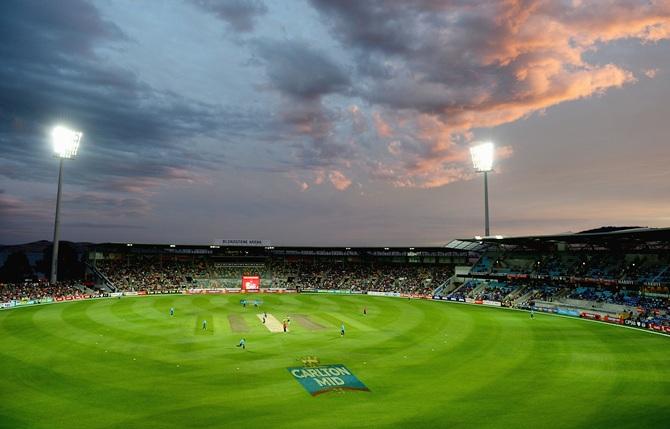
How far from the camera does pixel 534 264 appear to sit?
257 ft

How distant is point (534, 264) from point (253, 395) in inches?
2739

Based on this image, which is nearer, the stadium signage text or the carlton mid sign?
the carlton mid sign

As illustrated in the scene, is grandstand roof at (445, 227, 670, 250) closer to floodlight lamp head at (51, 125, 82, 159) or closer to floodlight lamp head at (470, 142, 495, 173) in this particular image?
floodlight lamp head at (470, 142, 495, 173)

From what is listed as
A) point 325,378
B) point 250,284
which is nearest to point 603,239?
point 325,378

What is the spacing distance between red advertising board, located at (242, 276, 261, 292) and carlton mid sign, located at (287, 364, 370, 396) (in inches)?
2446

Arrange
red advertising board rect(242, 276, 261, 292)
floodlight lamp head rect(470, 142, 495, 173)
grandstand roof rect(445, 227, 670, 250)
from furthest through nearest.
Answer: red advertising board rect(242, 276, 261, 292), floodlight lamp head rect(470, 142, 495, 173), grandstand roof rect(445, 227, 670, 250)

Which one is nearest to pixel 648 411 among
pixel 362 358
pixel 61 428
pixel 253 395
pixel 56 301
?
pixel 362 358

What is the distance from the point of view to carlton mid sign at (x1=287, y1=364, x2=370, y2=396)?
25.3m

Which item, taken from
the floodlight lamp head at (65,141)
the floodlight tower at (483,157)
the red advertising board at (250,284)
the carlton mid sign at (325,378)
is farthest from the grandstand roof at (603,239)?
the floodlight lamp head at (65,141)

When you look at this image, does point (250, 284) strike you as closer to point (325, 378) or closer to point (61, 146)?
point (61, 146)

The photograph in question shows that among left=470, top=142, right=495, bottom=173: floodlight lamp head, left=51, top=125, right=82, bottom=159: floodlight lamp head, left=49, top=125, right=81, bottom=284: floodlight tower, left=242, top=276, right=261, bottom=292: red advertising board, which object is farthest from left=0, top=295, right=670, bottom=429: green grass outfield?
left=242, top=276, right=261, bottom=292: red advertising board

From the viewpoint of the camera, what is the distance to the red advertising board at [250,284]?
8900 centimetres

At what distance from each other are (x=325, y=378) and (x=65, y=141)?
67.7m

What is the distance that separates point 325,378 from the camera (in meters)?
27.1
